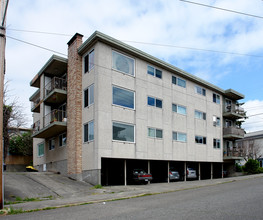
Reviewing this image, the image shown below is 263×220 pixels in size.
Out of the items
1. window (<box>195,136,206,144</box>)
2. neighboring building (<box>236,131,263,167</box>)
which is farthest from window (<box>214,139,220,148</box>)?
neighboring building (<box>236,131,263,167</box>)

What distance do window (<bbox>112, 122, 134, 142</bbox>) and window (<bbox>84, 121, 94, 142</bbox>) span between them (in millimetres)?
1486

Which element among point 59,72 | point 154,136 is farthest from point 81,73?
point 154,136

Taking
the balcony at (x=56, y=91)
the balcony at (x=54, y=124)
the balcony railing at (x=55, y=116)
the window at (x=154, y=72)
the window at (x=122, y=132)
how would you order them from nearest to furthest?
the window at (x=122, y=132) → the balcony at (x=54, y=124) → the balcony at (x=56, y=91) → the balcony railing at (x=55, y=116) → the window at (x=154, y=72)

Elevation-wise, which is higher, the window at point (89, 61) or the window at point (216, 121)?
the window at point (89, 61)

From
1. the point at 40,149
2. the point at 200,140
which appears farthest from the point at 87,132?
the point at 200,140

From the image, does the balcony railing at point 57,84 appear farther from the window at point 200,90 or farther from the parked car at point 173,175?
the window at point 200,90

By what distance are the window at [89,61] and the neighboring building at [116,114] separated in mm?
75

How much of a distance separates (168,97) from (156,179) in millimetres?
8360

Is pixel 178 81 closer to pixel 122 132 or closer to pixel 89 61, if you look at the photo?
pixel 122 132

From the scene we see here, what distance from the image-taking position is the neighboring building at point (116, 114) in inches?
822

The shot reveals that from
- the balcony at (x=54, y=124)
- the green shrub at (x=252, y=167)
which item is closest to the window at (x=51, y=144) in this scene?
the balcony at (x=54, y=124)

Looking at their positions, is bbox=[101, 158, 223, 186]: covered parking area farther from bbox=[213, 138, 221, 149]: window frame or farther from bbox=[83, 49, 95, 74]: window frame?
bbox=[83, 49, 95, 74]: window frame

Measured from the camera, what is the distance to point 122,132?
2155 cm

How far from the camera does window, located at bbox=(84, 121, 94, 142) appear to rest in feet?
68.1
